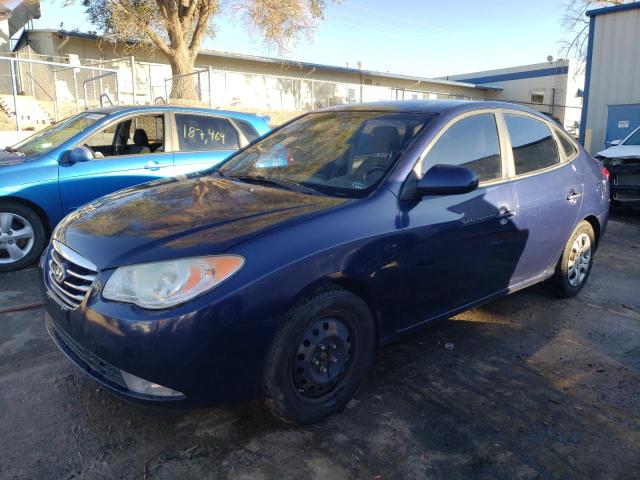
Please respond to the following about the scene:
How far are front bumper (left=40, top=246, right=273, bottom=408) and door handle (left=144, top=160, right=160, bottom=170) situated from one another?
145 inches

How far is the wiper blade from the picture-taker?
3072mm

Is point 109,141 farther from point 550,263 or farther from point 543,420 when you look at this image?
point 543,420

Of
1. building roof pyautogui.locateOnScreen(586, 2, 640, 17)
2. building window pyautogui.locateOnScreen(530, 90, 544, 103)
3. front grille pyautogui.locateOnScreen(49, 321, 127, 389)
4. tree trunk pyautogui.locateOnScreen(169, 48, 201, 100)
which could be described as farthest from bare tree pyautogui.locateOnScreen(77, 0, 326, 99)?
building window pyautogui.locateOnScreen(530, 90, 544, 103)

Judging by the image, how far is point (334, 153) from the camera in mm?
3400

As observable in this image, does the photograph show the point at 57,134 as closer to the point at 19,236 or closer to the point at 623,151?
the point at 19,236

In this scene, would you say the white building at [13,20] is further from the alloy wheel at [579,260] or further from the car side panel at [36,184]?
the alloy wheel at [579,260]

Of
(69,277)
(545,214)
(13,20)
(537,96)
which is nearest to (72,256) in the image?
(69,277)

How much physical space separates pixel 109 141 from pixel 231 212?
393 centimetres

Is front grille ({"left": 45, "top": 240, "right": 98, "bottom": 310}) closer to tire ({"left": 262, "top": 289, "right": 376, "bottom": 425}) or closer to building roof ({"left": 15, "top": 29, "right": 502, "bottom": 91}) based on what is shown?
tire ({"left": 262, "top": 289, "right": 376, "bottom": 425})

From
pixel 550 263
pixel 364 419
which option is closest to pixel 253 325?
pixel 364 419

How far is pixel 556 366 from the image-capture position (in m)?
3.45

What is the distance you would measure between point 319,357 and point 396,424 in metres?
0.56

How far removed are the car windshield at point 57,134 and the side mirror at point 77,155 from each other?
0.96 ft

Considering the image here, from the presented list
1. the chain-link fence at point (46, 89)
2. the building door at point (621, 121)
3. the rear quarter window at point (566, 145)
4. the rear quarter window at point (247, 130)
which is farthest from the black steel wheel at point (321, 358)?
the chain-link fence at point (46, 89)
